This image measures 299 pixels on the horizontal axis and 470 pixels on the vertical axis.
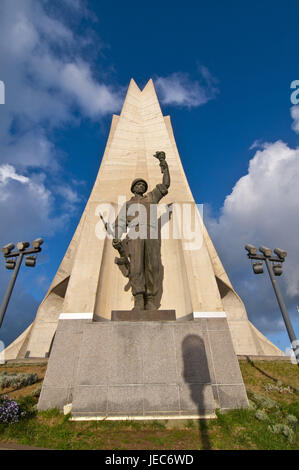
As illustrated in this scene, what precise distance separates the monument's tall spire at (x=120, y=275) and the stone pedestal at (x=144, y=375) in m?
1.18

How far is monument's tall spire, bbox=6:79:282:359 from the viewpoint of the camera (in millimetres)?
6457

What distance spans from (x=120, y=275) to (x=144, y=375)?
156 inches

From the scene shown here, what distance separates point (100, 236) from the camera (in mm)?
7688

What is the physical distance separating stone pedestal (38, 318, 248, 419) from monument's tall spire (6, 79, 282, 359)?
1183 millimetres

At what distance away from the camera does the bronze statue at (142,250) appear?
5.59 meters

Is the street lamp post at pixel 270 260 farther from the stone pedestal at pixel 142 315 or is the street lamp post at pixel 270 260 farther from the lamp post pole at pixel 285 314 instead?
the stone pedestal at pixel 142 315

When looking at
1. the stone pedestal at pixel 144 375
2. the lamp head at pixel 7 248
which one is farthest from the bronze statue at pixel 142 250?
the lamp head at pixel 7 248

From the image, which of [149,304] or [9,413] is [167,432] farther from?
[9,413]

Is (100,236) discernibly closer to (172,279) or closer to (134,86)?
(172,279)

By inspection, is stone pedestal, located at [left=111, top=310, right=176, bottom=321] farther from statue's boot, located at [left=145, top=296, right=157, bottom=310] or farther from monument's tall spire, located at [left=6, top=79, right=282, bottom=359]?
monument's tall spire, located at [left=6, top=79, right=282, bottom=359]

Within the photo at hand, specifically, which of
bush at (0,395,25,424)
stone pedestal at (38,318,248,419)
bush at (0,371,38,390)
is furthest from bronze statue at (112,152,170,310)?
bush at (0,371,38,390)

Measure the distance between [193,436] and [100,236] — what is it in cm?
539

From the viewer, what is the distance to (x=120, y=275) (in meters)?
8.09
